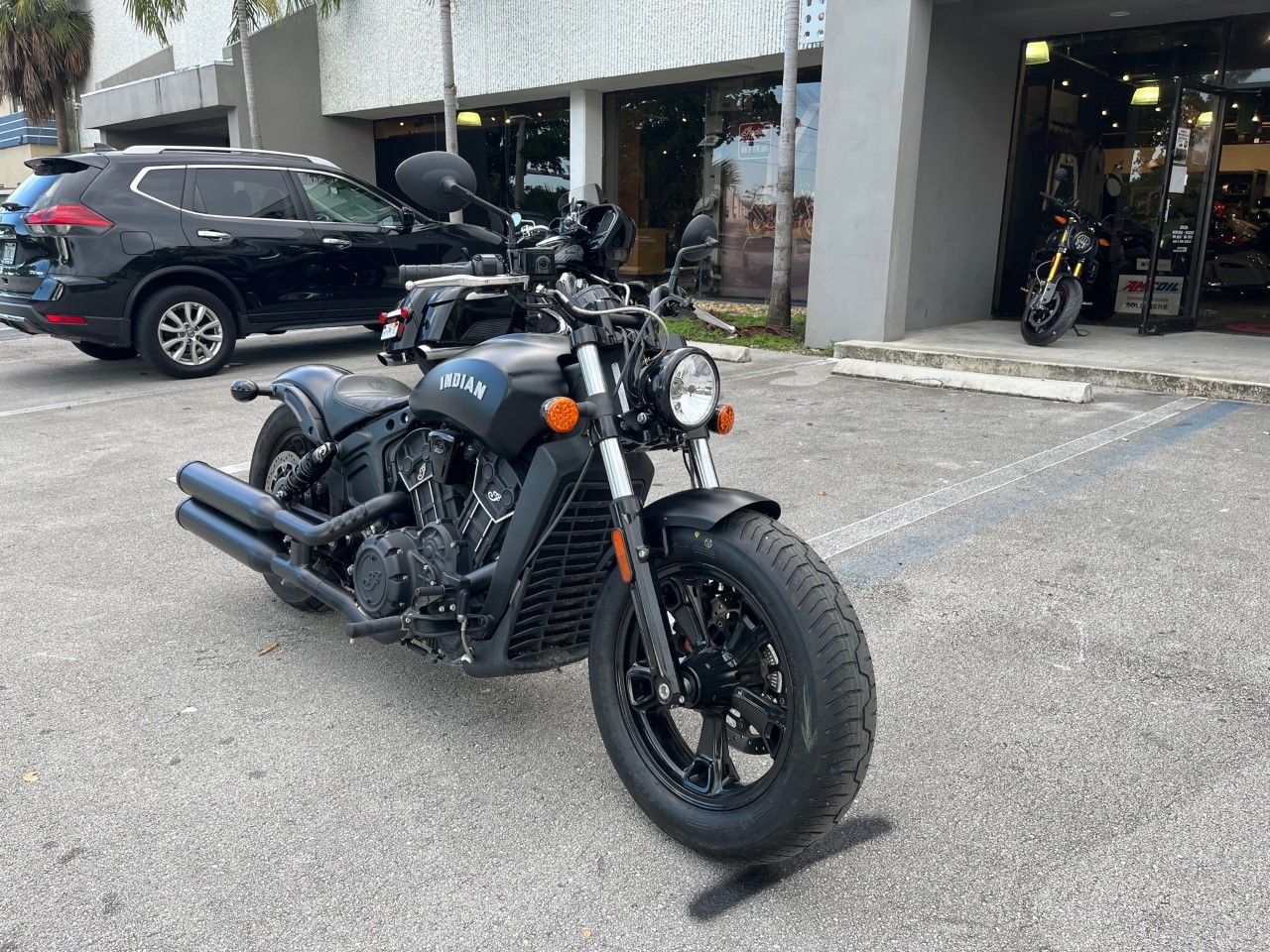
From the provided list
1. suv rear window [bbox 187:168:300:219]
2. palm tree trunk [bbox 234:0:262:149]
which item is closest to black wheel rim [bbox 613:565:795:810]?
suv rear window [bbox 187:168:300:219]

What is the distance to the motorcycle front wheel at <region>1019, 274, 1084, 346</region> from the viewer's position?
31.4 feet

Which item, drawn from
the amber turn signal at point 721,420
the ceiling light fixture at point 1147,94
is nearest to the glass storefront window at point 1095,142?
the ceiling light fixture at point 1147,94

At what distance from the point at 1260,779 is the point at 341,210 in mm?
8726

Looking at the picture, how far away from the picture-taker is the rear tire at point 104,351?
9.24 m

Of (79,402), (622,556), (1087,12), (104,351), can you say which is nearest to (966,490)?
(622,556)

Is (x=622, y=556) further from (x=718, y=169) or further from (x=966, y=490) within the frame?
(x=718, y=169)

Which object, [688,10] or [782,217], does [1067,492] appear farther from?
[688,10]

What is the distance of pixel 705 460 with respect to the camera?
251 cm

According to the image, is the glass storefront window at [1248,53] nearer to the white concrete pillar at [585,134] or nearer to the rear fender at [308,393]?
the white concrete pillar at [585,134]

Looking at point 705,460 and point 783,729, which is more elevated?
point 705,460

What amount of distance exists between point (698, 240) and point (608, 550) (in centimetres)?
89

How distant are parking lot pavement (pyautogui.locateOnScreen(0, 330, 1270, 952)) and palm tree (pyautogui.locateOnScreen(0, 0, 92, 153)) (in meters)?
24.6

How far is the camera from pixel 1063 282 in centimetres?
970

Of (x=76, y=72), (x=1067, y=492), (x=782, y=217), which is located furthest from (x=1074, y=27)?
(x=76, y=72)
